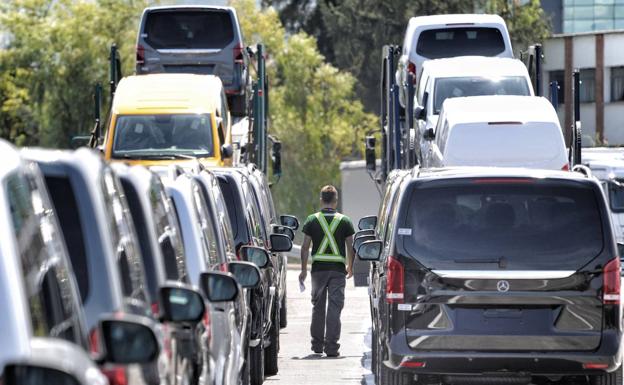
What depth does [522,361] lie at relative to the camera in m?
10.5

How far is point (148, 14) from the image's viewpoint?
28641mm

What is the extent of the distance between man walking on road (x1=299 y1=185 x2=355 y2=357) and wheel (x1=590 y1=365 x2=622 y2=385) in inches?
275

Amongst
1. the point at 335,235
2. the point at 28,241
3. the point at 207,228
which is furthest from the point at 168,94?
the point at 28,241

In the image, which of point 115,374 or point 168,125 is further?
point 168,125

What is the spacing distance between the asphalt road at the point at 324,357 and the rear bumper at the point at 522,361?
4.16 meters

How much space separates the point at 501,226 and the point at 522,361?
2.80ft

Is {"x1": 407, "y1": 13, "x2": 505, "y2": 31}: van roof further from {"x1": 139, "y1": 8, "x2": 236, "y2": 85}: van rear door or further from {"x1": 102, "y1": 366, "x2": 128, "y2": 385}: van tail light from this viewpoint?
{"x1": 102, "y1": 366, "x2": 128, "y2": 385}: van tail light

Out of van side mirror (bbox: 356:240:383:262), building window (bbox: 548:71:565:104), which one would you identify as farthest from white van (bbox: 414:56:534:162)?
building window (bbox: 548:71:565:104)

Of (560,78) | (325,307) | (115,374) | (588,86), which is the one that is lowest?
(588,86)

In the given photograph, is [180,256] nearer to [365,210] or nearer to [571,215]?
[571,215]

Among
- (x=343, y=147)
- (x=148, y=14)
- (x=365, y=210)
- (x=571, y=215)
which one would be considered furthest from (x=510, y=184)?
(x=343, y=147)

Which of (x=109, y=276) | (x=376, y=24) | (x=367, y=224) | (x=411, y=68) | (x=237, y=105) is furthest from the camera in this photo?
(x=376, y=24)

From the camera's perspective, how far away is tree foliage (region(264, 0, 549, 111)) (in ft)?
240

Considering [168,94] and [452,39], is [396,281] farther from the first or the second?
[452,39]
